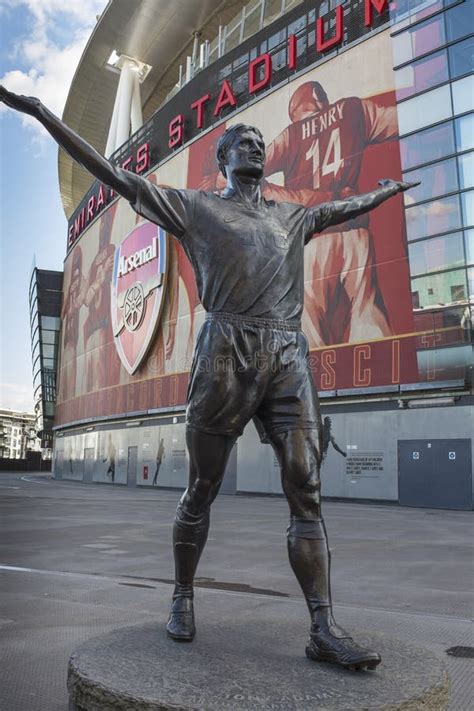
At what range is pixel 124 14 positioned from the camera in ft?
134

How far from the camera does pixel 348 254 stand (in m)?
21.6

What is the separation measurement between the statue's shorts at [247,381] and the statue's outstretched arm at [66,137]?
859 mm

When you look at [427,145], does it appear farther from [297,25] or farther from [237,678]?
[237,678]

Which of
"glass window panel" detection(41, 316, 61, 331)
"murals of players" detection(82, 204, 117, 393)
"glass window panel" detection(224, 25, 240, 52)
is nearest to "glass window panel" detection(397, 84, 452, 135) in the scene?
"glass window panel" detection(224, 25, 240, 52)

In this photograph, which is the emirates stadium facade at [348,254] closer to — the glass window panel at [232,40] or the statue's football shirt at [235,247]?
the glass window panel at [232,40]

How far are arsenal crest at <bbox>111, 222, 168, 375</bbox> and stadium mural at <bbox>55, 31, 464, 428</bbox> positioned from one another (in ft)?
0.32

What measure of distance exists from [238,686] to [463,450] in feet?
56.8

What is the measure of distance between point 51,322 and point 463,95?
39.8 metres

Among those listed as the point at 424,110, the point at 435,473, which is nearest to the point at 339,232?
the point at 424,110

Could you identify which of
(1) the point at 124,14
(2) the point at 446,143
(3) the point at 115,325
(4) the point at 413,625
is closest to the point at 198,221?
(4) the point at 413,625

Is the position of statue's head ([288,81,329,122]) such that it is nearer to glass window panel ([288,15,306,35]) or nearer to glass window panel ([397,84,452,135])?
glass window panel ([288,15,306,35])

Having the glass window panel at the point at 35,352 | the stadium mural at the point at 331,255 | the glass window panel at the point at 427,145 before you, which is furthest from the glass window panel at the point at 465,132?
the glass window panel at the point at 35,352

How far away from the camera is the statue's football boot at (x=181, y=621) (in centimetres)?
301

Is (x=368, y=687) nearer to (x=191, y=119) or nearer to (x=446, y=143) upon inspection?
(x=446, y=143)
